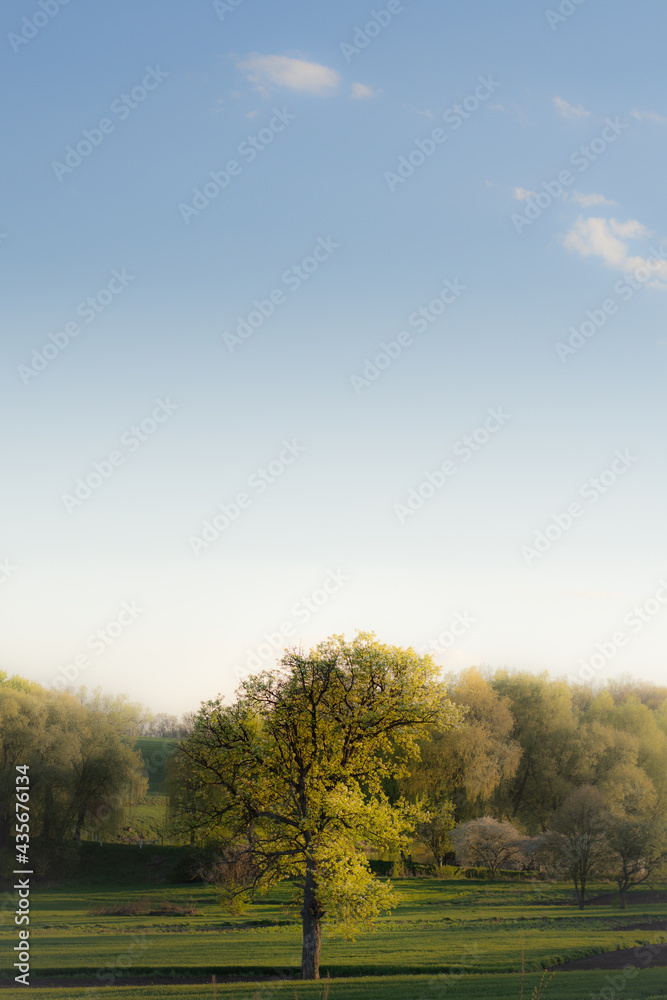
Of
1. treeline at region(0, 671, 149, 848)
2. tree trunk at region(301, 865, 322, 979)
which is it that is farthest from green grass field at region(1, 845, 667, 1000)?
treeline at region(0, 671, 149, 848)

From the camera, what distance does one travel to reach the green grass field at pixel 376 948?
18.6 m

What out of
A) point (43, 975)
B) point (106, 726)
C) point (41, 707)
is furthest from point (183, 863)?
point (43, 975)

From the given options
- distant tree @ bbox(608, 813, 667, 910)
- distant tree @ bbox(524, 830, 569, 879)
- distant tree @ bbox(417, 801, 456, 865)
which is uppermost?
distant tree @ bbox(608, 813, 667, 910)

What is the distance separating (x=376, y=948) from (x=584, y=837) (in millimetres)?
16549

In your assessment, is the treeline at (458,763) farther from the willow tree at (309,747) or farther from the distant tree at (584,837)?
the willow tree at (309,747)

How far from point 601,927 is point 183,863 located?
31750mm

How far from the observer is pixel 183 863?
168 feet

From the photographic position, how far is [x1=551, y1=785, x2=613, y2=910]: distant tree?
3716 cm

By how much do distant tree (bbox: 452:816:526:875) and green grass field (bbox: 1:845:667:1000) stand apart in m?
7.15

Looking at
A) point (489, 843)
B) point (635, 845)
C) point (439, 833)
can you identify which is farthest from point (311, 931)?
point (439, 833)

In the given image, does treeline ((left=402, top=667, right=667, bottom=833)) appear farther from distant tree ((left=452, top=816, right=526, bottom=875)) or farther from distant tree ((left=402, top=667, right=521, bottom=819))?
distant tree ((left=452, top=816, right=526, bottom=875))

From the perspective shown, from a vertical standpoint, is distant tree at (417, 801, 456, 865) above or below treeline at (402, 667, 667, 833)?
below

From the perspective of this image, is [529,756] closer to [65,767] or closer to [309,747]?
[65,767]

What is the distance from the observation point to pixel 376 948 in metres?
25.8
